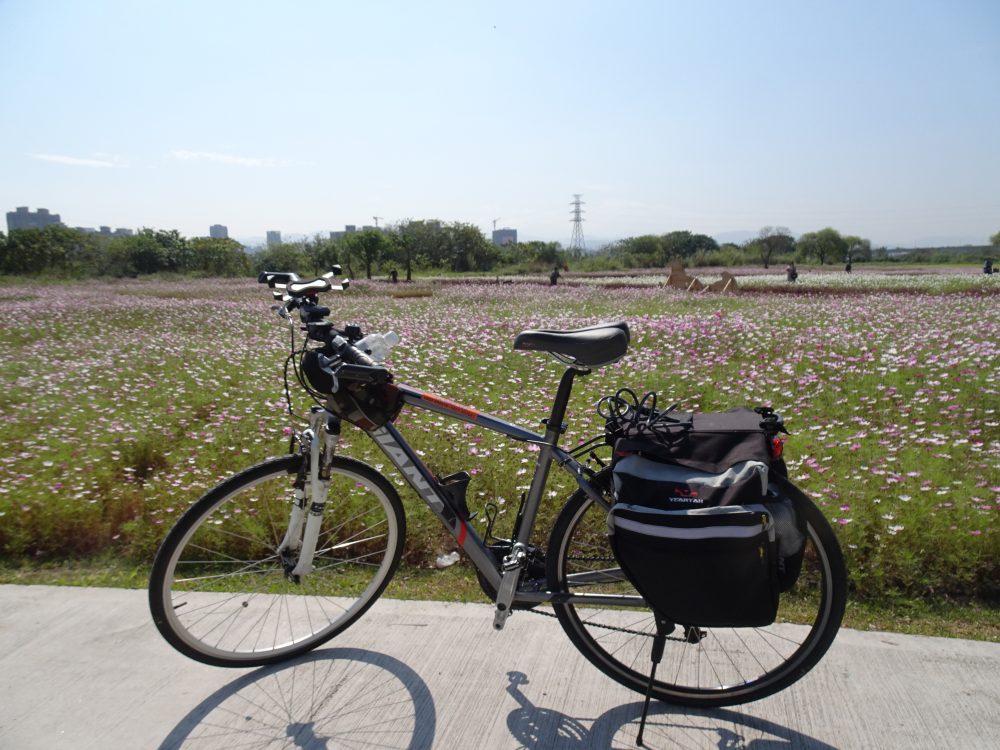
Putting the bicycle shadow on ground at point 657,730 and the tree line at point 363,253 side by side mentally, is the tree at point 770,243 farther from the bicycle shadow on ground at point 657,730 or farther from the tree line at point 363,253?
the bicycle shadow on ground at point 657,730

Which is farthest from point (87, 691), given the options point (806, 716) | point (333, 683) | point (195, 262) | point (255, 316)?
point (195, 262)

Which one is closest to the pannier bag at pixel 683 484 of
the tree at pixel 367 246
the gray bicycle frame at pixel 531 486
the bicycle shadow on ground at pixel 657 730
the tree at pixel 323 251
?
the gray bicycle frame at pixel 531 486

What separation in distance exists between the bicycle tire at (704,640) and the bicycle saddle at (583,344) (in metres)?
0.38

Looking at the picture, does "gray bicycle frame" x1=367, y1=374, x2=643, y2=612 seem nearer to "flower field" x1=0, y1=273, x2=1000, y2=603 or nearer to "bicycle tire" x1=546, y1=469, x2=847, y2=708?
"bicycle tire" x1=546, y1=469, x2=847, y2=708

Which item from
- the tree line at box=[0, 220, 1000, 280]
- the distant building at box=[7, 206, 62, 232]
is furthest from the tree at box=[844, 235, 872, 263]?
the distant building at box=[7, 206, 62, 232]

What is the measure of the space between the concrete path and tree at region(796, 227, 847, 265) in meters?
59.8

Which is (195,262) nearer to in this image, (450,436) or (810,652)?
(450,436)

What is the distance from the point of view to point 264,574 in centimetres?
276

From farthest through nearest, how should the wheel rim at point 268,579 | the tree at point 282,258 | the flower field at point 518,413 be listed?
the tree at point 282,258 → the flower field at point 518,413 → the wheel rim at point 268,579

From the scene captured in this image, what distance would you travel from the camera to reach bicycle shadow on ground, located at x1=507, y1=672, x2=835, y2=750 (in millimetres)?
2021

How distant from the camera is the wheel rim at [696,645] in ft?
6.96

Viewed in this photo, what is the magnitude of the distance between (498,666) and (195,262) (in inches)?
1426

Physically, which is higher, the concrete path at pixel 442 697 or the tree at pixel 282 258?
the tree at pixel 282 258

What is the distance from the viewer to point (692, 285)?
20.4 meters
